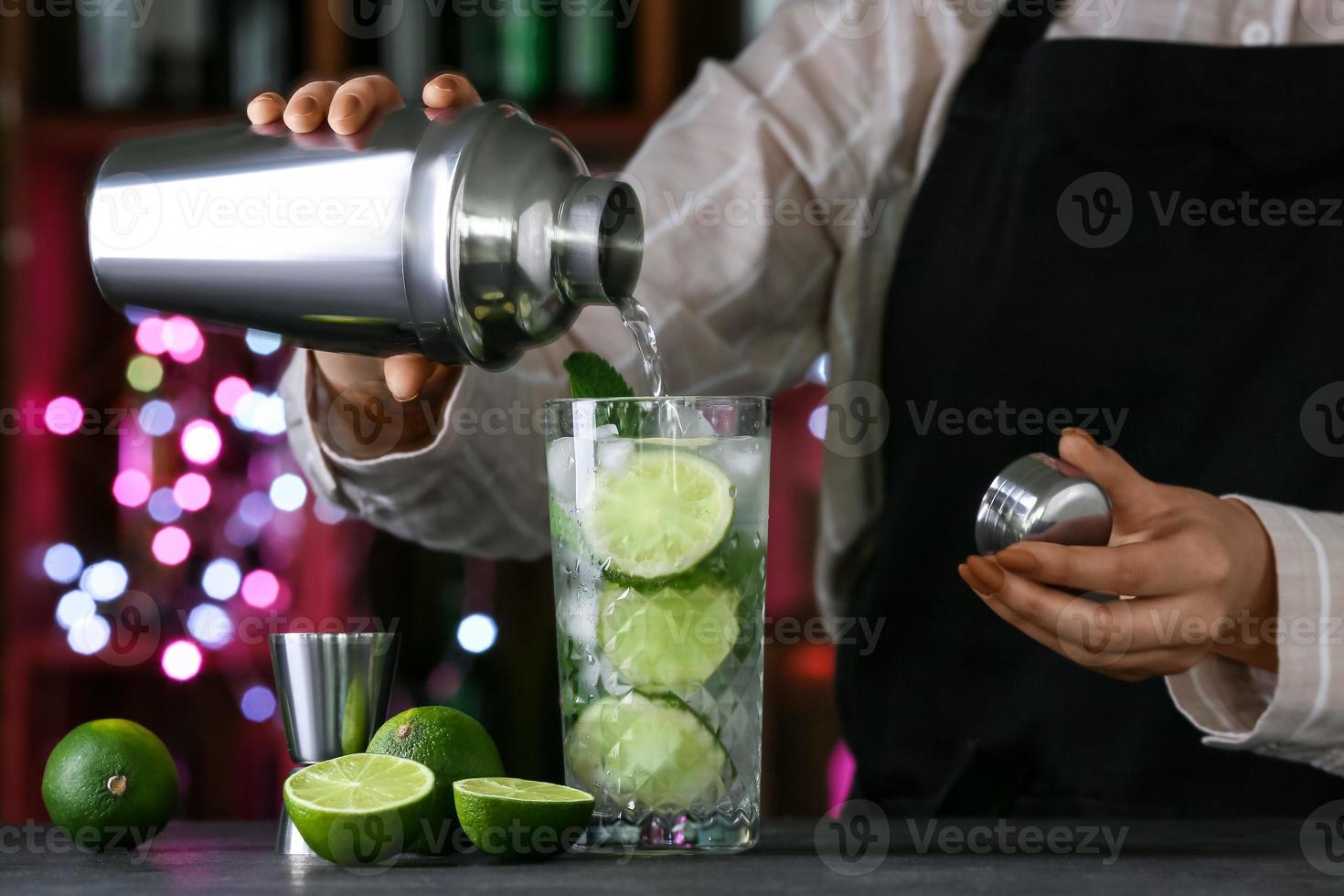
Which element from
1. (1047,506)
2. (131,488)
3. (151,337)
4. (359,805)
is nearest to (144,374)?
(151,337)

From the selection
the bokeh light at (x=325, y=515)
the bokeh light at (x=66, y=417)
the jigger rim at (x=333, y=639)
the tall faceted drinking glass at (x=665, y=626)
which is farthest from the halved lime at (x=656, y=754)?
the bokeh light at (x=66, y=417)

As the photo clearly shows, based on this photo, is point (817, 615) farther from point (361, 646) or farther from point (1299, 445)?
point (361, 646)

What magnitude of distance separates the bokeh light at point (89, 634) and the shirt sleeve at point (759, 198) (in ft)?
4.03

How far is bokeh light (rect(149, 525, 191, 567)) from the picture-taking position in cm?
232

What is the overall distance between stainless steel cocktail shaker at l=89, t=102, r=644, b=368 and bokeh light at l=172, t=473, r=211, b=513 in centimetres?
152

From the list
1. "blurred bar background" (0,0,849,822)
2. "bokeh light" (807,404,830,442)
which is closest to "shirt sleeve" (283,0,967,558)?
"blurred bar background" (0,0,849,822)

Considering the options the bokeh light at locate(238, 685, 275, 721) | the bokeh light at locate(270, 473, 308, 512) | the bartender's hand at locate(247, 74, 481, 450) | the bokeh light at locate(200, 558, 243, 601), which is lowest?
the bokeh light at locate(238, 685, 275, 721)

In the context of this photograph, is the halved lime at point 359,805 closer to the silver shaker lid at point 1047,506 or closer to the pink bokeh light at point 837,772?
the silver shaker lid at point 1047,506

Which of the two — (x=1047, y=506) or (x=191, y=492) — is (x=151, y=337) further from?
(x=1047, y=506)

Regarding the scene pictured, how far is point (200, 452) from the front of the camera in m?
2.37

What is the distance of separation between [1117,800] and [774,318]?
0.56 meters

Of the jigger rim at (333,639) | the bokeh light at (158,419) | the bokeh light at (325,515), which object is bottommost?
the bokeh light at (325,515)

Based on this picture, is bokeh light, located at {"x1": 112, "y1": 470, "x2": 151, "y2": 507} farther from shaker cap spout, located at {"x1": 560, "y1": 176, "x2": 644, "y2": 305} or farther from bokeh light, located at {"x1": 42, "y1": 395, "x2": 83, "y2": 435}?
shaker cap spout, located at {"x1": 560, "y1": 176, "x2": 644, "y2": 305}

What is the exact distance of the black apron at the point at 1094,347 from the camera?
1.23 meters
